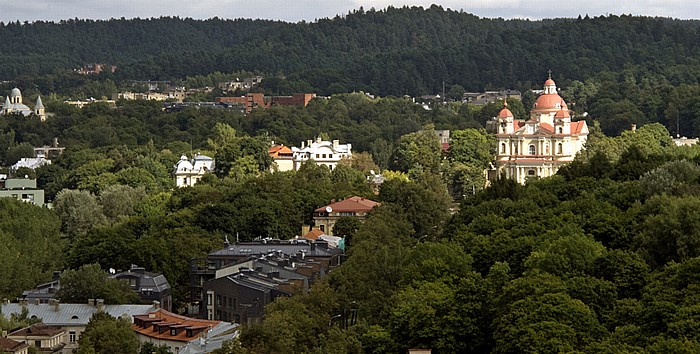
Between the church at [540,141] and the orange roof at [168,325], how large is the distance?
50.1m

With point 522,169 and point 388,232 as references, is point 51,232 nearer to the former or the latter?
point 388,232

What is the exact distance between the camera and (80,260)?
73.9 metres

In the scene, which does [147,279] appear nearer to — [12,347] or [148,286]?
[148,286]

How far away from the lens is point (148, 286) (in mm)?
66688

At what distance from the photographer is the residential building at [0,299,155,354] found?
5816cm

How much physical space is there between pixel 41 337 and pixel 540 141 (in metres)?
58.6

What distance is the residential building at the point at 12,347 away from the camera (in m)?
50.5

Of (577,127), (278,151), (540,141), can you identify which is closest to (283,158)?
(278,151)

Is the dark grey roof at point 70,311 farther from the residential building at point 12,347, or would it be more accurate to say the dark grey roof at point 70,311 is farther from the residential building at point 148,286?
the residential building at point 12,347

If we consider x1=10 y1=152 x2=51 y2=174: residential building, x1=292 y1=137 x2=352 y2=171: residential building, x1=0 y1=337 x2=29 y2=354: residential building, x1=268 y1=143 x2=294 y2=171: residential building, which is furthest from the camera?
x1=10 y1=152 x2=51 y2=174: residential building

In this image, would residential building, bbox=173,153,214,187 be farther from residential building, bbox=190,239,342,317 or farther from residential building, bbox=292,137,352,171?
residential building, bbox=190,239,342,317

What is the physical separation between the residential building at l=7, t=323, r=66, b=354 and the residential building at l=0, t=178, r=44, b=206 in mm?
53021

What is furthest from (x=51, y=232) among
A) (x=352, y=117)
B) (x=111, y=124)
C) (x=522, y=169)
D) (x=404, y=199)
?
(x=352, y=117)

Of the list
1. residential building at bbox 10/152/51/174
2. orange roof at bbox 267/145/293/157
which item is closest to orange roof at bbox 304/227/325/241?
orange roof at bbox 267/145/293/157
